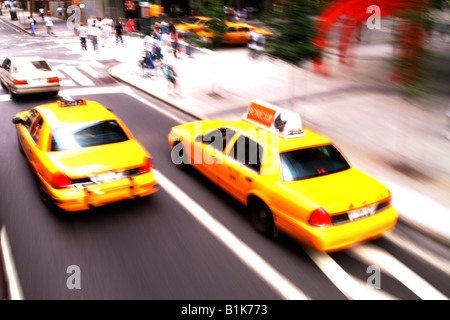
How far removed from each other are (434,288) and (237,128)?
386 cm

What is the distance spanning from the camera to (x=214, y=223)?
255 inches

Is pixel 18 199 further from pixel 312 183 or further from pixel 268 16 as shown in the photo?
pixel 268 16

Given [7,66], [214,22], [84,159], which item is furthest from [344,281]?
[7,66]

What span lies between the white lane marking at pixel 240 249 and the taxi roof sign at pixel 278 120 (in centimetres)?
187

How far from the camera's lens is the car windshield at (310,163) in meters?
5.93

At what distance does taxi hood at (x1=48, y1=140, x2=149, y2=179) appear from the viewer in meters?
6.07

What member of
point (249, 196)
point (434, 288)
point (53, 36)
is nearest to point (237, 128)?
point (249, 196)

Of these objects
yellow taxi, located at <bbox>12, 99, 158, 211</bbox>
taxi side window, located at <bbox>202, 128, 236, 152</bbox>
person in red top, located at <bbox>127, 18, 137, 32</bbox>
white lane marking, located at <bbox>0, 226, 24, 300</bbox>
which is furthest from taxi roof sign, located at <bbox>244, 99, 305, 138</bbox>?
person in red top, located at <bbox>127, 18, 137, 32</bbox>

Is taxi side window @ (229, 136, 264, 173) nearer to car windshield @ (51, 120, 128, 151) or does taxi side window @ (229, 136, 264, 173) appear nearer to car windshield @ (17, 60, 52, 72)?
car windshield @ (51, 120, 128, 151)

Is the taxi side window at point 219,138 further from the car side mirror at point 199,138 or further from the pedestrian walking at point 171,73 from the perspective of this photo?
the pedestrian walking at point 171,73

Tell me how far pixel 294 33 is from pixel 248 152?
5958 mm

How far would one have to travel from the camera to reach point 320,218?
5.23 m

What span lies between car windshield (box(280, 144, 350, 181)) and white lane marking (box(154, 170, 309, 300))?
4.06 ft

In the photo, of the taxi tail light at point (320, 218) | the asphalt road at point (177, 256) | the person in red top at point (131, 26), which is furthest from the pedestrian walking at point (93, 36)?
the taxi tail light at point (320, 218)
